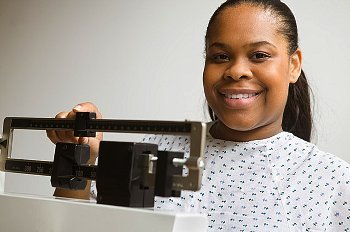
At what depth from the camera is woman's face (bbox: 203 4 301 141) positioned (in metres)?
1.39

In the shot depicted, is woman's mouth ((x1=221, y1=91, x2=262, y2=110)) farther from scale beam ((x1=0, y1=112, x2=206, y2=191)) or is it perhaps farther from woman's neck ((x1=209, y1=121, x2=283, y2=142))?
scale beam ((x1=0, y1=112, x2=206, y2=191))

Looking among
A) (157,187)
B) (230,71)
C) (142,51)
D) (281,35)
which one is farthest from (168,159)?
(142,51)

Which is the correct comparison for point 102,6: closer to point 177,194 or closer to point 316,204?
point 316,204

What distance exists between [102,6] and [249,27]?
1.07 metres

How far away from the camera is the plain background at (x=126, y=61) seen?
1837mm

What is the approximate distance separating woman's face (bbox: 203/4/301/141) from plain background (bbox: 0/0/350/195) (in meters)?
0.42

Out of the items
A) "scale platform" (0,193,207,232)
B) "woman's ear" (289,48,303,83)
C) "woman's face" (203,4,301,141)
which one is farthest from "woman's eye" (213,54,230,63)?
"scale platform" (0,193,207,232)

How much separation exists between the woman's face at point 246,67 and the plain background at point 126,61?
16.5 inches

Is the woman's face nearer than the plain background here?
Yes

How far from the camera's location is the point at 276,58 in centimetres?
141

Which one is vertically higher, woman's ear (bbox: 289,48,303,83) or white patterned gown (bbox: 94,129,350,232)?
woman's ear (bbox: 289,48,303,83)

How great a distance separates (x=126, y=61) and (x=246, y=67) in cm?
95

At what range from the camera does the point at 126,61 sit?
2.26 meters

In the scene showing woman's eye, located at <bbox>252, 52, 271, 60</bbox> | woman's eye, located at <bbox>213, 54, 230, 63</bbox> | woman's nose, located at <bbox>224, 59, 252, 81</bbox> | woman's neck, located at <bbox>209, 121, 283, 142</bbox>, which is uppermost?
woman's eye, located at <bbox>252, 52, 271, 60</bbox>
